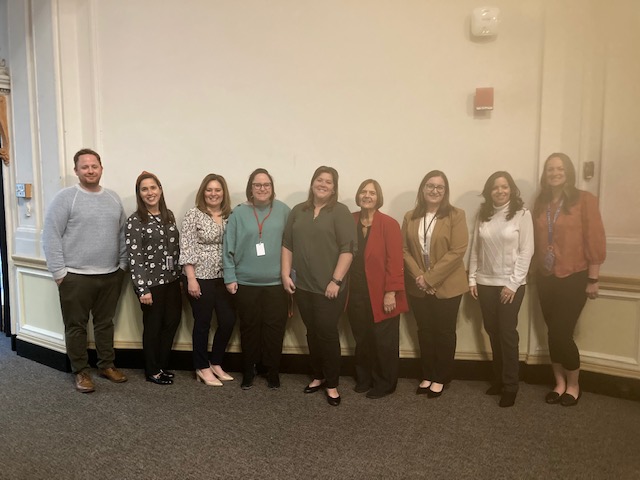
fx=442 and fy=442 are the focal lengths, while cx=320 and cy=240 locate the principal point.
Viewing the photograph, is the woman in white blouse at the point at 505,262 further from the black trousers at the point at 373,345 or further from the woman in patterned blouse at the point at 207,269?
the woman in patterned blouse at the point at 207,269

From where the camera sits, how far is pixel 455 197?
315 cm

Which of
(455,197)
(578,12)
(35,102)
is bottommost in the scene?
(455,197)

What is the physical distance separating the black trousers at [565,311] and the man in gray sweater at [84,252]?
2.96 meters

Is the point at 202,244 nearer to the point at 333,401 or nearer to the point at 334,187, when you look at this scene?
the point at 334,187

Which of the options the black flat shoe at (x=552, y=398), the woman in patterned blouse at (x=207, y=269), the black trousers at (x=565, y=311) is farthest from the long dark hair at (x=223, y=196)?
the black flat shoe at (x=552, y=398)

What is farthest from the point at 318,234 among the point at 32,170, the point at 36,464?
the point at 32,170

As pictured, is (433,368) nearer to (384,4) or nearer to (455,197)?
(455,197)

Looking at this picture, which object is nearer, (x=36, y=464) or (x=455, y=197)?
(x=36, y=464)

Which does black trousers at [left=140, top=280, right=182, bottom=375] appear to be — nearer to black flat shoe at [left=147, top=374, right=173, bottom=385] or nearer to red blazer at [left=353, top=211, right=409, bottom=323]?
black flat shoe at [left=147, top=374, right=173, bottom=385]

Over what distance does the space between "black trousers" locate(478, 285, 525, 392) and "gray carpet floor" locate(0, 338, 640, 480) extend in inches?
7.5

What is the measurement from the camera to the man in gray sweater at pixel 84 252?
299cm

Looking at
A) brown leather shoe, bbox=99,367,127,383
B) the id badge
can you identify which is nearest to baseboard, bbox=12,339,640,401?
brown leather shoe, bbox=99,367,127,383

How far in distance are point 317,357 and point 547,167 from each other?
6.43 feet

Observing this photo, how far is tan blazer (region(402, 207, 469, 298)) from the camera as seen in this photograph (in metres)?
2.88
